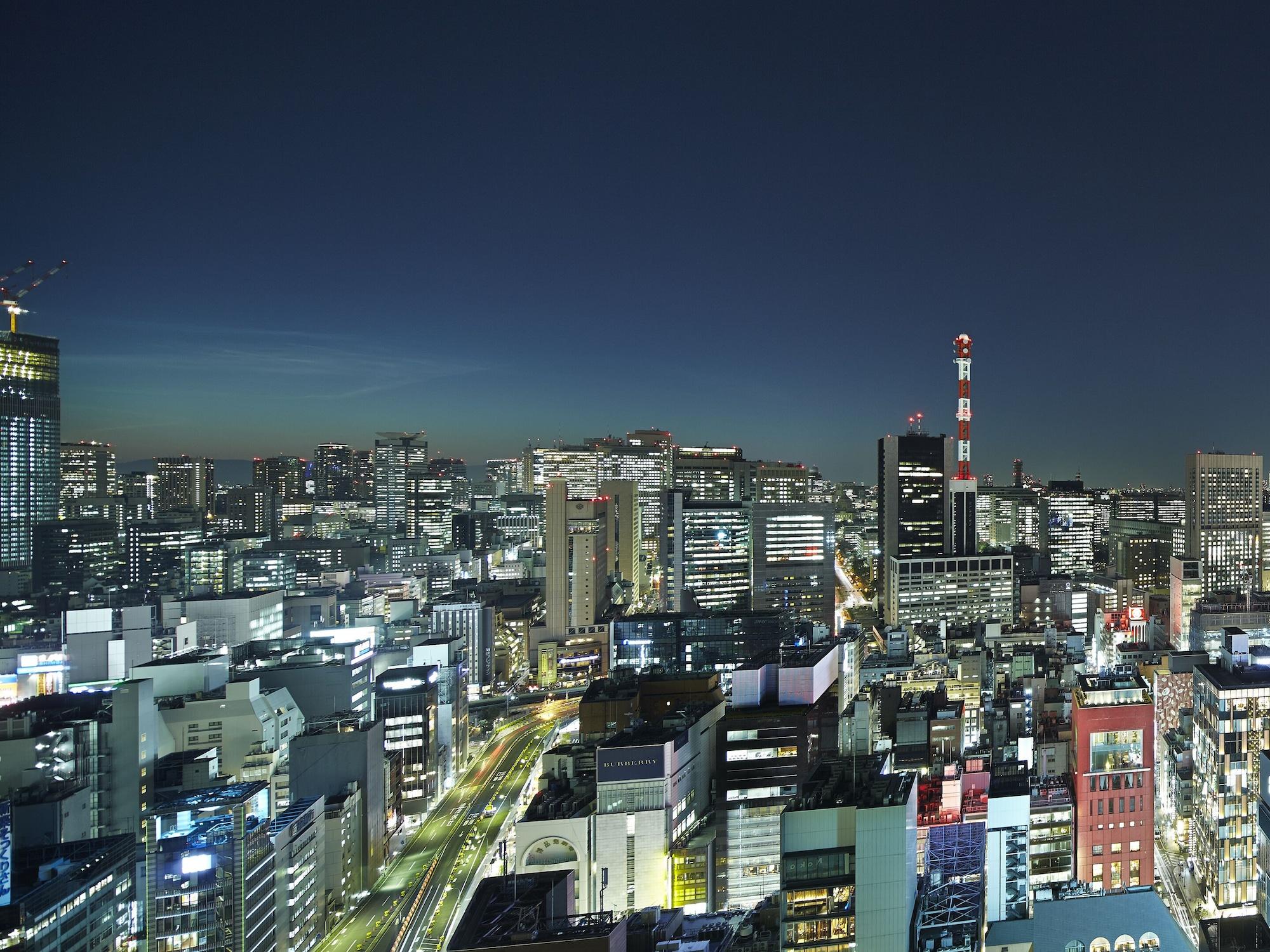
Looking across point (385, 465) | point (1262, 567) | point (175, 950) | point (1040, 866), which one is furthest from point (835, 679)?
point (385, 465)

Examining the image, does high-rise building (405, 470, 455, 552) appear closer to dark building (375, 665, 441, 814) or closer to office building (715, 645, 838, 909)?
dark building (375, 665, 441, 814)

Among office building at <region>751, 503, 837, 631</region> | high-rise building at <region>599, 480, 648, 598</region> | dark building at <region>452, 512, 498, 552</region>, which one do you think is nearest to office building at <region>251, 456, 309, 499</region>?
dark building at <region>452, 512, 498, 552</region>

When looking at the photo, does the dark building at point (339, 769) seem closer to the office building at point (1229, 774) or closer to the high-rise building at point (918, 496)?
the office building at point (1229, 774)

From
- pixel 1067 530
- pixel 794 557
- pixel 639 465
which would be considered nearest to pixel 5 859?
pixel 794 557

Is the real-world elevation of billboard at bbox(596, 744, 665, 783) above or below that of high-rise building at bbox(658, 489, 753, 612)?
below

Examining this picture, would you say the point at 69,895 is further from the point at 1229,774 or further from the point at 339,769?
the point at 1229,774

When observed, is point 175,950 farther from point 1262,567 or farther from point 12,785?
point 1262,567

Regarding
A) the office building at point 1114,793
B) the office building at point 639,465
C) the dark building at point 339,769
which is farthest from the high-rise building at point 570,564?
the office building at point 639,465
